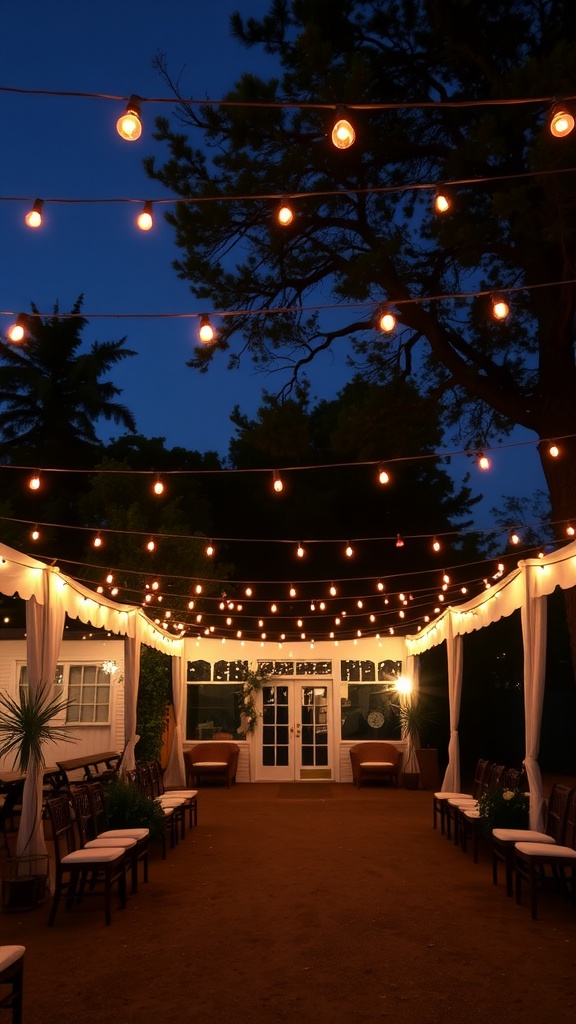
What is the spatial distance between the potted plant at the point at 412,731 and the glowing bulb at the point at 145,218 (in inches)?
536

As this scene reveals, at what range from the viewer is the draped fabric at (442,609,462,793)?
11.9 meters

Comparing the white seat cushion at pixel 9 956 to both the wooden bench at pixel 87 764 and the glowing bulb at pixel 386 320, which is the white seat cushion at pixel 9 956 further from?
the wooden bench at pixel 87 764

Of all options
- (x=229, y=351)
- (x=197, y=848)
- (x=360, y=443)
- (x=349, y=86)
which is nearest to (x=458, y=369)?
(x=360, y=443)

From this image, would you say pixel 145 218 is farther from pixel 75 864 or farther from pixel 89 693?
pixel 89 693

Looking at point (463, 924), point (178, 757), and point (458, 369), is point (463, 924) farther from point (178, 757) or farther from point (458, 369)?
point (178, 757)

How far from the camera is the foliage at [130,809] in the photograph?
867cm

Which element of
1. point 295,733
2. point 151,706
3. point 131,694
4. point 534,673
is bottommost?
point 295,733

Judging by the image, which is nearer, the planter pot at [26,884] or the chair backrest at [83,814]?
the planter pot at [26,884]

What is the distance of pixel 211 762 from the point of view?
17672 millimetres

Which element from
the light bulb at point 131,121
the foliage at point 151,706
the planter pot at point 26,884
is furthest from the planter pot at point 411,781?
the light bulb at point 131,121

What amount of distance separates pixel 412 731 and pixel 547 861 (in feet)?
36.2

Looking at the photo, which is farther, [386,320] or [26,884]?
[26,884]

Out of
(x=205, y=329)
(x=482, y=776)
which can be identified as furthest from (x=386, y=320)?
(x=482, y=776)

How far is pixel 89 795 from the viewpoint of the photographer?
807cm
